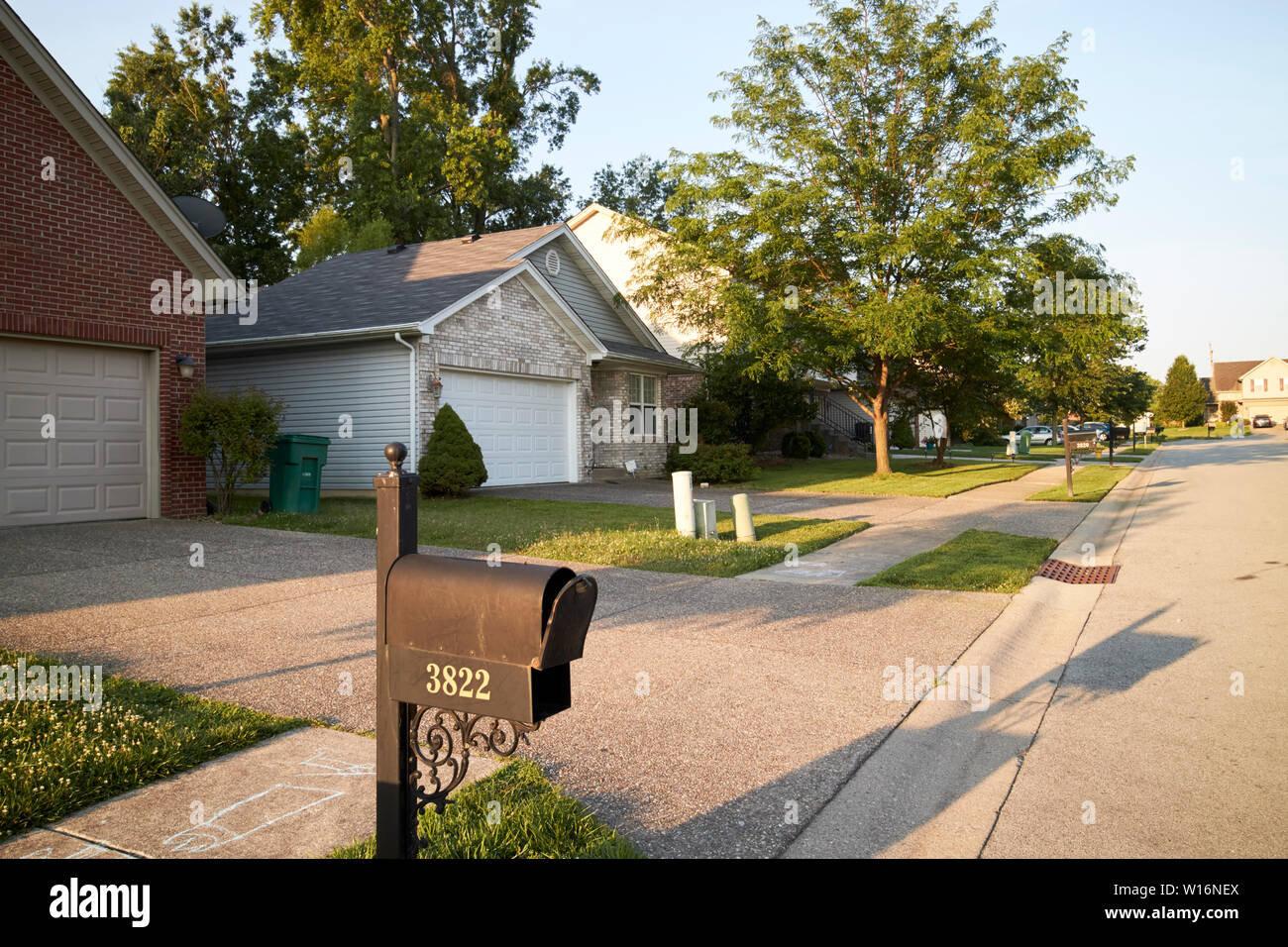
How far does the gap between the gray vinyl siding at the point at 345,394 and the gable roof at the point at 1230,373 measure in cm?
11717

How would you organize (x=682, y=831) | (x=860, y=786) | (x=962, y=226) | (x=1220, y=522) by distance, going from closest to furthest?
(x=682, y=831) → (x=860, y=786) → (x=1220, y=522) → (x=962, y=226)

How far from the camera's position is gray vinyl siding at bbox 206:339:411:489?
16.6 metres

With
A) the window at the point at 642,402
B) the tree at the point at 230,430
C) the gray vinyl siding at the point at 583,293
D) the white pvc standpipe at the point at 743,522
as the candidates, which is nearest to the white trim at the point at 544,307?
the gray vinyl siding at the point at 583,293

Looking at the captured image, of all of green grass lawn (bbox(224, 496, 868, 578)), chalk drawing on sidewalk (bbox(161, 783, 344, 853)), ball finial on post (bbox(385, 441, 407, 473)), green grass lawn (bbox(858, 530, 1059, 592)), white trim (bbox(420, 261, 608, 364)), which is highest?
white trim (bbox(420, 261, 608, 364))

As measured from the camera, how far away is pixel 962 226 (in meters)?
20.8

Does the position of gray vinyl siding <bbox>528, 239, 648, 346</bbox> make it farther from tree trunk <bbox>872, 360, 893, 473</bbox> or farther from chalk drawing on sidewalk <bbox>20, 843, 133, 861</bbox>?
chalk drawing on sidewalk <bbox>20, 843, 133, 861</bbox>

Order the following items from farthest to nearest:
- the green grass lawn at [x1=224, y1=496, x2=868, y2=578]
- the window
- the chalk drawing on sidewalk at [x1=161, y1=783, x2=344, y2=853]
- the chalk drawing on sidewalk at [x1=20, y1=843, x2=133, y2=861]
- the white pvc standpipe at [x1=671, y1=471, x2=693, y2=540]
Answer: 1. the window
2. the white pvc standpipe at [x1=671, y1=471, x2=693, y2=540]
3. the green grass lawn at [x1=224, y1=496, x2=868, y2=578]
4. the chalk drawing on sidewalk at [x1=161, y1=783, x2=344, y2=853]
5. the chalk drawing on sidewalk at [x1=20, y1=843, x2=133, y2=861]

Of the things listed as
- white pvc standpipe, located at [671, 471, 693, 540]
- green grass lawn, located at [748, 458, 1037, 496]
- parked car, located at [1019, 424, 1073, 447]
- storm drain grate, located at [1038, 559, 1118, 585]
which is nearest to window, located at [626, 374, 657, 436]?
green grass lawn, located at [748, 458, 1037, 496]

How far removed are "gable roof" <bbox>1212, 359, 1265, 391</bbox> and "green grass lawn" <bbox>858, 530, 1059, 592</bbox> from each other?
116060 millimetres

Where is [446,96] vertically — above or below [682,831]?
above

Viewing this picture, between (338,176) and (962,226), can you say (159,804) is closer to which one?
(962,226)
